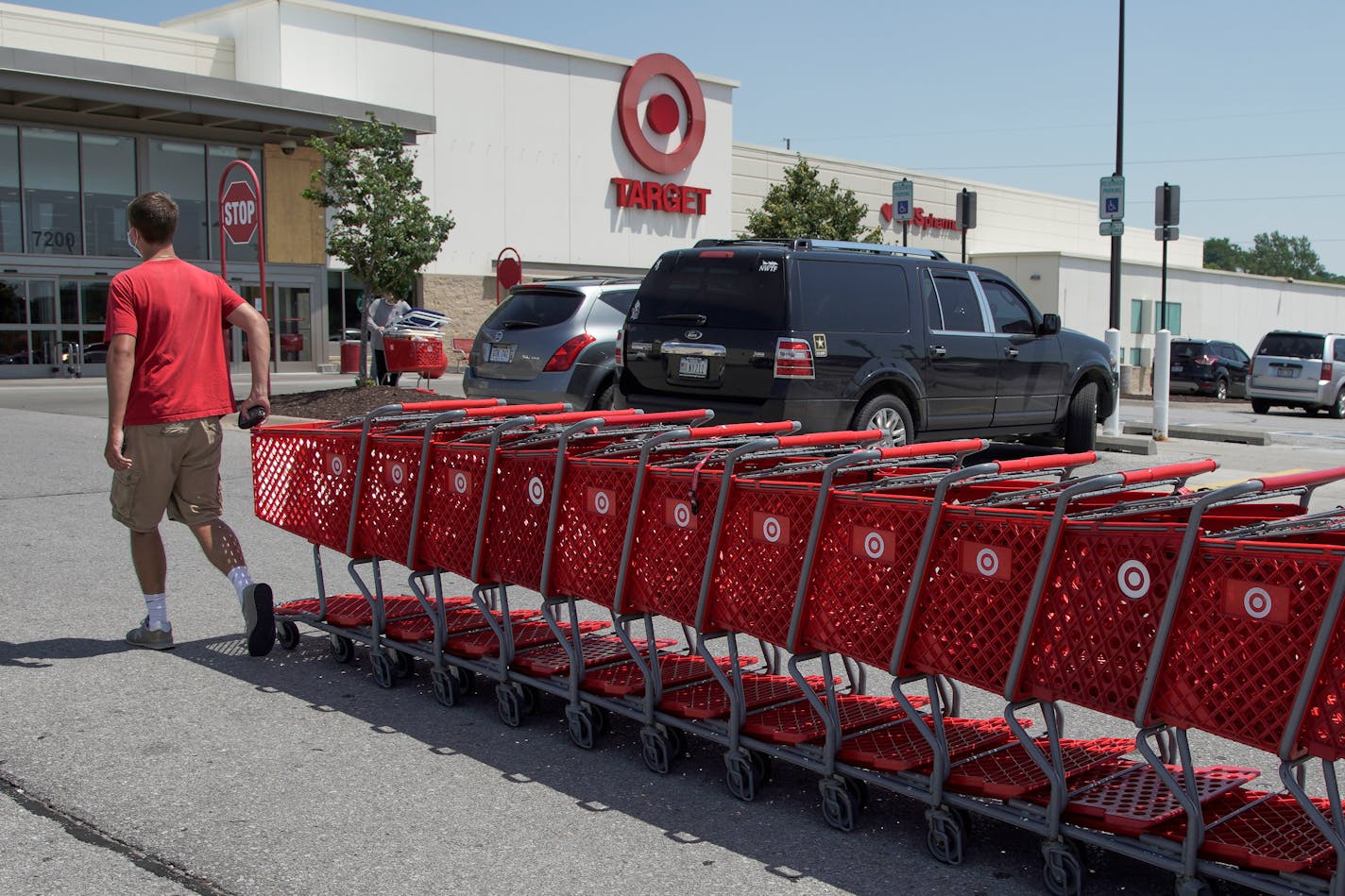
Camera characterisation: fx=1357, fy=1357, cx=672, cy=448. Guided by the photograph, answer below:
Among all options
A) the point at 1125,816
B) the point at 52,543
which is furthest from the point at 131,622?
the point at 1125,816

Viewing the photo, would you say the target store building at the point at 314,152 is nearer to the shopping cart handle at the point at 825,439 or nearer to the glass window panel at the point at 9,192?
the glass window panel at the point at 9,192

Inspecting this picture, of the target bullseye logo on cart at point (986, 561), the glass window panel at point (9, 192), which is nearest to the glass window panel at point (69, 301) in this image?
the glass window panel at point (9, 192)

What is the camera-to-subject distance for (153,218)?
6.17 m

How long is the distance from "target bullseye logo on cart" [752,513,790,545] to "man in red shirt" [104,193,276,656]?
101 inches

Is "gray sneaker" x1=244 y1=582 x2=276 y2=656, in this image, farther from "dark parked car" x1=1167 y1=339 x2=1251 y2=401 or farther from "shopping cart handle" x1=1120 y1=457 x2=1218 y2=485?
"dark parked car" x1=1167 y1=339 x2=1251 y2=401

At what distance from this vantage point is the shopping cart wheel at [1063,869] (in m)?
3.73

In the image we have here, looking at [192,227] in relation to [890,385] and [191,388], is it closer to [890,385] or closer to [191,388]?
[890,385]

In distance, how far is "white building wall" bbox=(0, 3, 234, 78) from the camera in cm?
2862

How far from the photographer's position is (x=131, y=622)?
22.5 ft

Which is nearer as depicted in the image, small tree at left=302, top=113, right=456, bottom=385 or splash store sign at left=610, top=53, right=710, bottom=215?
small tree at left=302, top=113, right=456, bottom=385

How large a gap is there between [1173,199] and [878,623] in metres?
19.1

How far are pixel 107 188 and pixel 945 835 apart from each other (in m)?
29.6

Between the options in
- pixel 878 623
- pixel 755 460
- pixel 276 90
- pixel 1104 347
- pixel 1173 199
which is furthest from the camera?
pixel 276 90

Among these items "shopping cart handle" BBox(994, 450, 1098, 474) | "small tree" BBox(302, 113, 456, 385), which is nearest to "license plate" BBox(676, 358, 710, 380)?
"shopping cart handle" BBox(994, 450, 1098, 474)
